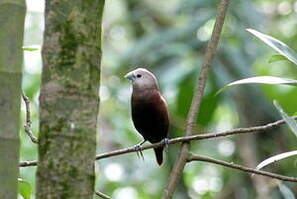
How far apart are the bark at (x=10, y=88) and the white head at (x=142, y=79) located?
2.12 m

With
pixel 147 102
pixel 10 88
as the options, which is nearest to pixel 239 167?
pixel 10 88

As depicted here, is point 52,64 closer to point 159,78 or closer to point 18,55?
point 18,55

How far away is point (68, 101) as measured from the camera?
1.28 meters

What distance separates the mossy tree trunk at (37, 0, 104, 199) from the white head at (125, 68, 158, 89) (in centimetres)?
211

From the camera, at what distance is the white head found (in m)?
3.43

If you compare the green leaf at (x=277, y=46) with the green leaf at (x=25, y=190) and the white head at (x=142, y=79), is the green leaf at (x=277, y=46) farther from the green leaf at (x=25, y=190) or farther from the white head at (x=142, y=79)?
the white head at (x=142, y=79)

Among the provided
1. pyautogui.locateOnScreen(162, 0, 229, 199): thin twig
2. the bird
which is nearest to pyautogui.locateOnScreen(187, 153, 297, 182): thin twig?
pyautogui.locateOnScreen(162, 0, 229, 199): thin twig

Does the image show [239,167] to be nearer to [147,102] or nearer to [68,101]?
[68,101]

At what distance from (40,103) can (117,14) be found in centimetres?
523

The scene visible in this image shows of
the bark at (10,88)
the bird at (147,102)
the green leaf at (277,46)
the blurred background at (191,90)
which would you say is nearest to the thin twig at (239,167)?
the green leaf at (277,46)

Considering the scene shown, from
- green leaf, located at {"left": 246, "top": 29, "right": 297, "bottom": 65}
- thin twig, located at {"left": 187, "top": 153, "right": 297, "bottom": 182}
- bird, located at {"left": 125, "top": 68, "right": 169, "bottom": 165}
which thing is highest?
green leaf, located at {"left": 246, "top": 29, "right": 297, "bottom": 65}

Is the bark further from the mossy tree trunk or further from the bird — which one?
the bird

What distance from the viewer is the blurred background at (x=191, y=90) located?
4.14 metres

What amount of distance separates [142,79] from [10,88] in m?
2.17
